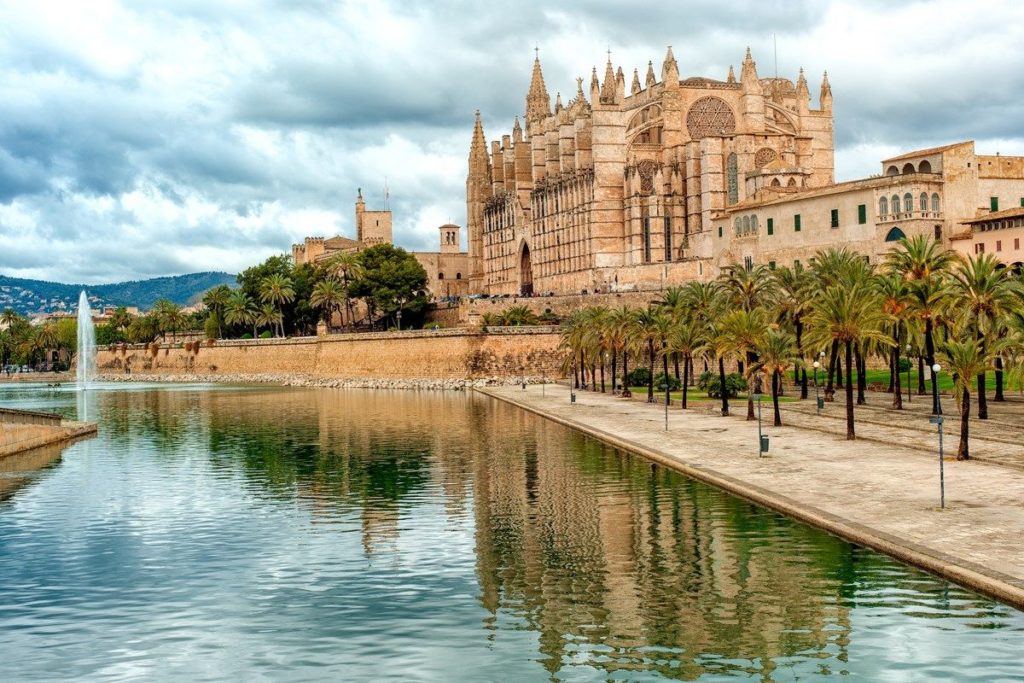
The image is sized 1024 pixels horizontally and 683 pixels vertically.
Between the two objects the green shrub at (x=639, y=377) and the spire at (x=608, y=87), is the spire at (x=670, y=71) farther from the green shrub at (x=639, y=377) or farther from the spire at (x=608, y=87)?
the green shrub at (x=639, y=377)

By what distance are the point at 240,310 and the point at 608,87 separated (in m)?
38.5

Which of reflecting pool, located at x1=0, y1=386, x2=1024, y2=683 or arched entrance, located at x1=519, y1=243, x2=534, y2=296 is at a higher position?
arched entrance, located at x1=519, y1=243, x2=534, y2=296

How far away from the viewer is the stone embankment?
80.4 metres

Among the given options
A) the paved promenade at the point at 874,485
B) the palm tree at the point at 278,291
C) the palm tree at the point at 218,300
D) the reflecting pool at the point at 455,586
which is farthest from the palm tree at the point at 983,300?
the palm tree at the point at 218,300

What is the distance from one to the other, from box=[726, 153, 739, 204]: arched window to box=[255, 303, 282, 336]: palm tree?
4211 cm

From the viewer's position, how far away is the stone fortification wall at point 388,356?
8162 centimetres

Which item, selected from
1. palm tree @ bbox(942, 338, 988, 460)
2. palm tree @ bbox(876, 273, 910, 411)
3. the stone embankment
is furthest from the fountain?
palm tree @ bbox(942, 338, 988, 460)

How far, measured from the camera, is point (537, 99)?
108188mm

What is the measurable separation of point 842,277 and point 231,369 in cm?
7153

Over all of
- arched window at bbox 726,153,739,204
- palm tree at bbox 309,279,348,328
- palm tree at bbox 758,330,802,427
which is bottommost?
palm tree at bbox 758,330,802,427

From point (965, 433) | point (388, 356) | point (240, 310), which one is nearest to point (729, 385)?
point (965, 433)

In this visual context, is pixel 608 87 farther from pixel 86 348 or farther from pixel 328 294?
pixel 86 348

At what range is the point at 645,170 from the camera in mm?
90562

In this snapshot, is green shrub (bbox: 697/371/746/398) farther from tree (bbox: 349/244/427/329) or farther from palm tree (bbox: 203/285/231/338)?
palm tree (bbox: 203/285/231/338)
